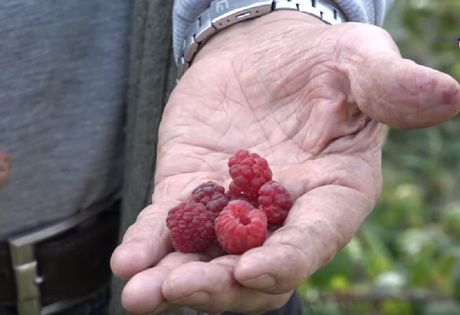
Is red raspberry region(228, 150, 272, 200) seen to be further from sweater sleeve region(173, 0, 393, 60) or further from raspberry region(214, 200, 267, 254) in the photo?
sweater sleeve region(173, 0, 393, 60)

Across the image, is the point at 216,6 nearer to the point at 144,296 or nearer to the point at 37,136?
the point at 37,136

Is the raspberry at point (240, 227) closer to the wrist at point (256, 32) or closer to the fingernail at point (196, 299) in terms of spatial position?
the fingernail at point (196, 299)

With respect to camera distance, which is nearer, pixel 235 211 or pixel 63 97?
pixel 235 211

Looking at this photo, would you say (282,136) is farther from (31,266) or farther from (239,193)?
(31,266)

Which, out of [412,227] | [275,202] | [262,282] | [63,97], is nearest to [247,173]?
[275,202]

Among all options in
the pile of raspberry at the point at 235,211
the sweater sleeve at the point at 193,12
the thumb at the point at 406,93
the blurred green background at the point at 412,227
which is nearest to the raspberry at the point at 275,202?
the pile of raspberry at the point at 235,211

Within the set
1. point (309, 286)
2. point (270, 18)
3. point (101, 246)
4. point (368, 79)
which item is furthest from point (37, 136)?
point (309, 286)
